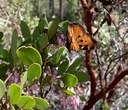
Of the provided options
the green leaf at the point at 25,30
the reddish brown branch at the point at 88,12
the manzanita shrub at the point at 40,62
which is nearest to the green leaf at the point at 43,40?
the manzanita shrub at the point at 40,62

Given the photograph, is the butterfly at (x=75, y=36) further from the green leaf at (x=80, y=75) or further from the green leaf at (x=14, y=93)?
the green leaf at (x=14, y=93)

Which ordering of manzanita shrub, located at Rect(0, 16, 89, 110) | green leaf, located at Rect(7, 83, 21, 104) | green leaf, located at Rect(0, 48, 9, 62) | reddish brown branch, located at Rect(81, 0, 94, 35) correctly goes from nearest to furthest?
1. green leaf, located at Rect(7, 83, 21, 104)
2. manzanita shrub, located at Rect(0, 16, 89, 110)
3. green leaf, located at Rect(0, 48, 9, 62)
4. reddish brown branch, located at Rect(81, 0, 94, 35)

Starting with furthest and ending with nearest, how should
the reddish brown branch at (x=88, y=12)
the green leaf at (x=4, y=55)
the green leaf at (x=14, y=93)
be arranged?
1. the reddish brown branch at (x=88, y=12)
2. the green leaf at (x=4, y=55)
3. the green leaf at (x=14, y=93)

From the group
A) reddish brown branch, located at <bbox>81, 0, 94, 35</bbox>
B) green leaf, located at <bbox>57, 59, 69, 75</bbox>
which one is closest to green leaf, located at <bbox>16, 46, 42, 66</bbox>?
green leaf, located at <bbox>57, 59, 69, 75</bbox>

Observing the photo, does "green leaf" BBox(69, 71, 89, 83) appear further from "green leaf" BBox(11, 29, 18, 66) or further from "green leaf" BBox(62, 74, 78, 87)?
"green leaf" BBox(11, 29, 18, 66)

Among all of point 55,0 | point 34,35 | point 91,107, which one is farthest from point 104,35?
point 55,0

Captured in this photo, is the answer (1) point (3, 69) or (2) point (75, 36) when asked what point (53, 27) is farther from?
(1) point (3, 69)

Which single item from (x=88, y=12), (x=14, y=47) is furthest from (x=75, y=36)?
(x=88, y=12)
